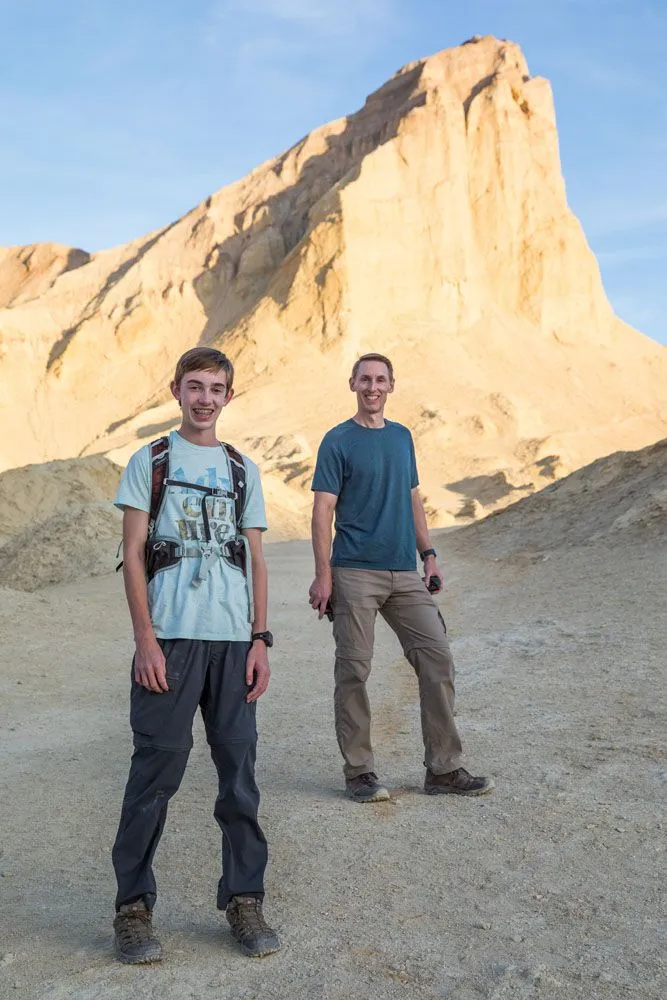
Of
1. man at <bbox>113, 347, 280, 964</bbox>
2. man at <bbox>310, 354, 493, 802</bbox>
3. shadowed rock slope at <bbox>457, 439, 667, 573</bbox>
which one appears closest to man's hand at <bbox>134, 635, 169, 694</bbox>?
man at <bbox>113, 347, 280, 964</bbox>

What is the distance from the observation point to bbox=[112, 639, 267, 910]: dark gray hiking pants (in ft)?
9.71

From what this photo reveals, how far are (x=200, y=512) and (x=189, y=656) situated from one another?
17.4 inches

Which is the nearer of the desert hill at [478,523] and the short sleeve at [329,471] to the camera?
the short sleeve at [329,471]

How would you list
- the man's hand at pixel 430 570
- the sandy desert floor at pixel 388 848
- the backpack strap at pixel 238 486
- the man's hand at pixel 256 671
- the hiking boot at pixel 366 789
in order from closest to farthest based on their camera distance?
the sandy desert floor at pixel 388 848, the man's hand at pixel 256 671, the backpack strap at pixel 238 486, the hiking boot at pixel 366 789, the man's hand at pixel 430 570

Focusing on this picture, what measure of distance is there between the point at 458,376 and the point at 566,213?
14.7 meters

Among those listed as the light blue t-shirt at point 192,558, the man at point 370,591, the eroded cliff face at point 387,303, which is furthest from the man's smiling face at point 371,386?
the eroded cliff face at point 387,303

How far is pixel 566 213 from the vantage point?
170 ft

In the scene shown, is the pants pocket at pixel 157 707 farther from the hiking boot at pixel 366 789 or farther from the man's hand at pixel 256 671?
the hiking boot at pixel 366 789

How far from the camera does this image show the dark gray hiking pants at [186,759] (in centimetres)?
296

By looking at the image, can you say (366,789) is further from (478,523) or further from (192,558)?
(478,523)

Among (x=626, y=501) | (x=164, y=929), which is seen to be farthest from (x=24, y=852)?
(x=626, y=501)

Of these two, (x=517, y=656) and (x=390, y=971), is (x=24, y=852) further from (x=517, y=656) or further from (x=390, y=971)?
(x=517, y=656)

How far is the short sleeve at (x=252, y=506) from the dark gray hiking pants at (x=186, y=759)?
1.27 ft

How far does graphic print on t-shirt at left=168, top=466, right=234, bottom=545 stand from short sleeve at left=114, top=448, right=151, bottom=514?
0.25ft
